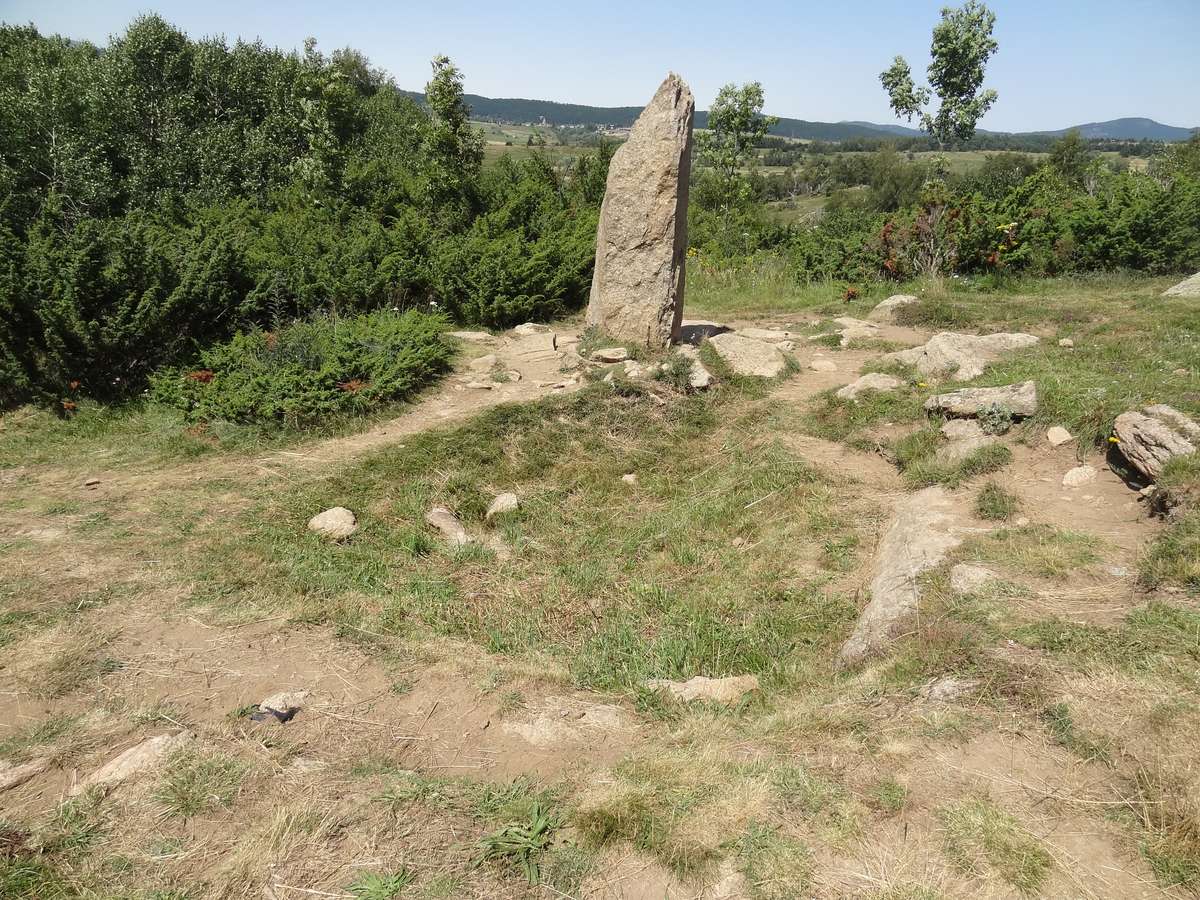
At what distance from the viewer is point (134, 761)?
10.2ft

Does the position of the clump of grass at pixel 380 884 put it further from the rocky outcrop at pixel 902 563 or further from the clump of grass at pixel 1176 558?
the clump of grass at pixel 1176 558

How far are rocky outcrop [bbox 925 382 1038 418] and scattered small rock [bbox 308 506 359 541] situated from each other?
530 centimetres

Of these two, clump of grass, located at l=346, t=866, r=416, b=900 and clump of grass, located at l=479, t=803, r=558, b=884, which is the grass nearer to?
clump of grass, located at l=479, t=803, r=558, b=884

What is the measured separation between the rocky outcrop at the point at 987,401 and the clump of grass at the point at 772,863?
4866 millimetres

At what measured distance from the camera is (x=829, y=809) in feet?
9.05

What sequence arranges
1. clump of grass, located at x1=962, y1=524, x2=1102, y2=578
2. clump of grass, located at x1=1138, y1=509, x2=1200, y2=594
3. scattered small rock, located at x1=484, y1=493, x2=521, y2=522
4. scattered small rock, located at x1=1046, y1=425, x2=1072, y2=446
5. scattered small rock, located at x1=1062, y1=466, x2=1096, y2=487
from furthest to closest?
scattered small rock, located at x1=484, y1=493, x2=521, y2=522, scattered small rock, located at x1=1046, y1=425, x2=1072, y2=446, scattered small rock, located at x1=1062, y1=466, x2=1096, y2=487, clump of grass, located at x1=962, y1=524, x2=1102, y2=578, clump of grass, located at x1=1138, y1=509, x2=1200, y2=594

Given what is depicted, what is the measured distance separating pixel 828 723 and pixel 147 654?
355 centimetres

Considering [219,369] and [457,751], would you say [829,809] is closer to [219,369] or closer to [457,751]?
[457,751]

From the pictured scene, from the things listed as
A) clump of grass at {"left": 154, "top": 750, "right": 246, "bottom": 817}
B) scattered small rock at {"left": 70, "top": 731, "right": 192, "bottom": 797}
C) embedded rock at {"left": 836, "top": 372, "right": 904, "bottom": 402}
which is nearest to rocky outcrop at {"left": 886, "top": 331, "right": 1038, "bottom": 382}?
embedded rock at {"left": 836, "top": 372, "right": 904, "bottom": 402}

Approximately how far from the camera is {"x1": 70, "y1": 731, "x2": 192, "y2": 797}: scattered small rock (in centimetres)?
301

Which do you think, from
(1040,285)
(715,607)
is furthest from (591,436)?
(1040,285)

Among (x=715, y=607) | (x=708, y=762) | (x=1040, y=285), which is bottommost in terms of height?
(x=715, y=607)

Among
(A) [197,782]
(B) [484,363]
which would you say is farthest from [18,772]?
(B) [484,363]

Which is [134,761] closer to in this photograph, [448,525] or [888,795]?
[448,525]
